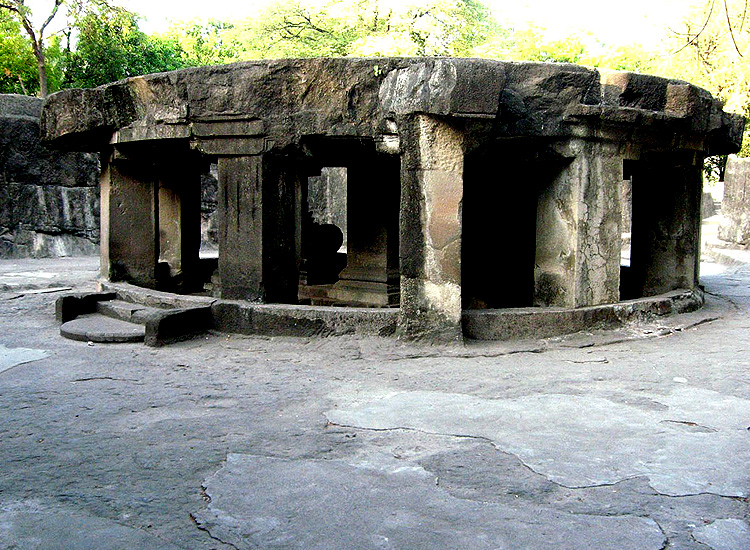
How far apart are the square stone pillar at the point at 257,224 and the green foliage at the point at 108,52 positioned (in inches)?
611

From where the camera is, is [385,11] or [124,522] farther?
[385,11]

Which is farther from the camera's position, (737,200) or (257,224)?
(737,200)

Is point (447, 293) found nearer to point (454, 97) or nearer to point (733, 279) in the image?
point (454, 97)

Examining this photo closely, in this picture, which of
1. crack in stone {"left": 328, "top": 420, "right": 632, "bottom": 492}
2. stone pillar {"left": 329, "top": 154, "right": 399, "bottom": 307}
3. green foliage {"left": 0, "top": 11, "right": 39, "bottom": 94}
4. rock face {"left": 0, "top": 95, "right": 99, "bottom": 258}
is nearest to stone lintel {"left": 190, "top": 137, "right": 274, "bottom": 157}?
stone pillar {"left": 329, "top": 154, "right": 399, "bottom": 307}

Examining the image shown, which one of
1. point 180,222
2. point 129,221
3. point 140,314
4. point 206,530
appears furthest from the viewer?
point 180,222

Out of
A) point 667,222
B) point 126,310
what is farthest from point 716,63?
point 126,310

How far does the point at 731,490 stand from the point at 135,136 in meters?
5.25

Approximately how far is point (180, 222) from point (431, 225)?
13.6 feet

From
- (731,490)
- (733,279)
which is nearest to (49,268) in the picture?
(733,279)

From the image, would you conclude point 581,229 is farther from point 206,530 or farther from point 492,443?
point 206,530

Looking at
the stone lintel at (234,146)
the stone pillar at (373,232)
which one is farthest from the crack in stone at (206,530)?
the stone pillar at (373,232)

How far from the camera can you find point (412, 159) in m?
5.09

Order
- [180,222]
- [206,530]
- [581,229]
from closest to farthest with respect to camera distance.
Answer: [206,530] < [581,229] < [180,222]

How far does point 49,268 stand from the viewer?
440 inches
